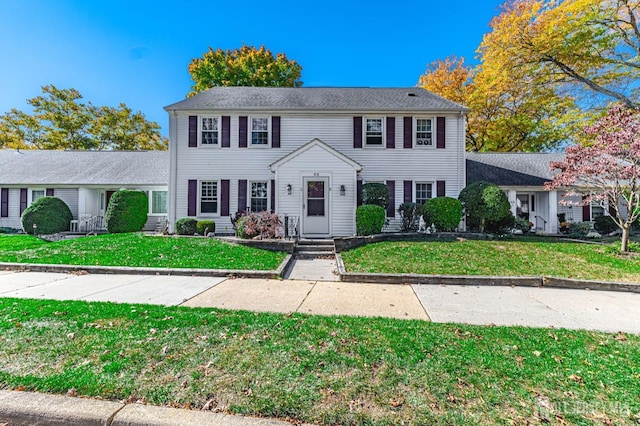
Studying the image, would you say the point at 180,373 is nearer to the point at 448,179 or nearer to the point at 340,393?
the point at 340,393

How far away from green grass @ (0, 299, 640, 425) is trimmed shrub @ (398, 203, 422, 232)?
815 cm

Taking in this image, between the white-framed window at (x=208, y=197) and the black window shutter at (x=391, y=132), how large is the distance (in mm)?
7975

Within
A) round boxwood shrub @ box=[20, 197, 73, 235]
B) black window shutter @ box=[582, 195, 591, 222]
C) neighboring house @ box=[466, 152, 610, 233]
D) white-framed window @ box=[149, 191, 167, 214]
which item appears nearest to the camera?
round boxwood shrub @ box=[20, 197, 73, 235]

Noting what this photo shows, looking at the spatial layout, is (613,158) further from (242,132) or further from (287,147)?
(242,132)

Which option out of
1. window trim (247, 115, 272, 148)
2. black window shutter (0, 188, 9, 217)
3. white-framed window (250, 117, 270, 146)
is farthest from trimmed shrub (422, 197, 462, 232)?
black window shutter (0, 188, 9, 217)

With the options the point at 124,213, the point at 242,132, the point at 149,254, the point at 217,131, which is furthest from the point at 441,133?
the point at 124,213

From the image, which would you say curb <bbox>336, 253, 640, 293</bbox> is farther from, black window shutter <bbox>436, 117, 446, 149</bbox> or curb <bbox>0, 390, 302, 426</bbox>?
black window shutter <bbox>436, 117, 446, 149</bbox>

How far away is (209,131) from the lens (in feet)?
42.7

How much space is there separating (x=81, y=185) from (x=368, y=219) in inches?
604

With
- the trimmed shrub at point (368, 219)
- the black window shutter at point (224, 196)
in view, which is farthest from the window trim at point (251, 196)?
the trimmed shrub at point (368, 219)

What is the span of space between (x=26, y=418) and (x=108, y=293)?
138 inches

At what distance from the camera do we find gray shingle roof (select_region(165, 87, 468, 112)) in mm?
12812

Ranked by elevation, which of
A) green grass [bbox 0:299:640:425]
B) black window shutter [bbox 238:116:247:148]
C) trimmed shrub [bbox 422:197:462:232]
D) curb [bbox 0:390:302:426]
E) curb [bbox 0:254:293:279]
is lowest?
curb [bbox 0:390:302:426]

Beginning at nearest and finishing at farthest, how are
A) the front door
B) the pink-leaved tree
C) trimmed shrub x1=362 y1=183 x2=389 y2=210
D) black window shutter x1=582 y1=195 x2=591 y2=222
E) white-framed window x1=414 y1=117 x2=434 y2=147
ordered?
the pink-leaved tree
trimmed shrub x1=362 y1=183 x2=389 y2=210
the front door
white-framed window x1=414 y1=117 x2=434 y2=147
black window shutter x1=582 y1=195 x2=591 y2=222
